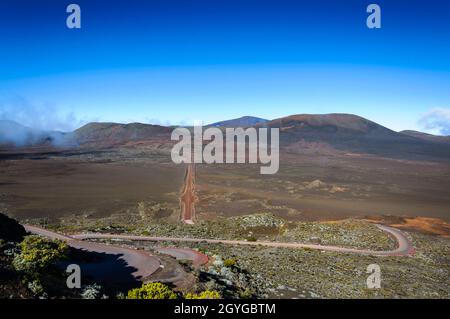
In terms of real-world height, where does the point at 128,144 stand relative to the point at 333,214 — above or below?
above

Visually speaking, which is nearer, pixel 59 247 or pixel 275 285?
pixel 59 247

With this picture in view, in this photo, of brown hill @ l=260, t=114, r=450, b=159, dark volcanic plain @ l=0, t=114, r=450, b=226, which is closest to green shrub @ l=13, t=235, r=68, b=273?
dark volcanic plain @ l=0, t=114, r=450, b=226

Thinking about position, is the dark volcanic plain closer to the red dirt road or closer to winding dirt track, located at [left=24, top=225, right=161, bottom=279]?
the red dirt road

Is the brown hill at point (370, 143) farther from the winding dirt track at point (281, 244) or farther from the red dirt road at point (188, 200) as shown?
the winding dirt track at point (281, 244)

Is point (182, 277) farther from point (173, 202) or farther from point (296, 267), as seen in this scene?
point (173, 202)

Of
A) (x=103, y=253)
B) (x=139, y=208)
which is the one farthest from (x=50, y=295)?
(x=139, y=208)

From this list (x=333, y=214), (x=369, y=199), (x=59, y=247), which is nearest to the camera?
(x=59, y=247)

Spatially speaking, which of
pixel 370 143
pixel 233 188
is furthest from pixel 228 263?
pixel 370 143
